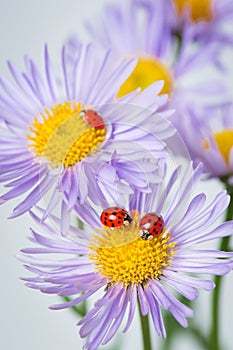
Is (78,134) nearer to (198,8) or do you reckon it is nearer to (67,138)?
(67,138)

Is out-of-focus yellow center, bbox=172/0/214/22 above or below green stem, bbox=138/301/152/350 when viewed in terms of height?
above

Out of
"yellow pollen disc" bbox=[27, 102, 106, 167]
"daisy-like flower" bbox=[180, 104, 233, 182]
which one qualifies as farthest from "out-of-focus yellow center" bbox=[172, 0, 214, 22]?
"yellow pollen disc" bbox=[27, 102, 106, 167]

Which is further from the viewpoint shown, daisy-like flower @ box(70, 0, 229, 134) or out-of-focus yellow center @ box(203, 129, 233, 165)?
daisy-like flower @ box(70, 0, 229, 134)

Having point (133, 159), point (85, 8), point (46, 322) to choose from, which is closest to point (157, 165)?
point (133, 159)

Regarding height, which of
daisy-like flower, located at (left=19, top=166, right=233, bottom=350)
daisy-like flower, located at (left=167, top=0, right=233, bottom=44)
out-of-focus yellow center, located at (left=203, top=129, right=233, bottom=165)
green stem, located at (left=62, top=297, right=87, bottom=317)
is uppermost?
daisy-like flower, located at (left=167, top=0, right=233, bottom=44)

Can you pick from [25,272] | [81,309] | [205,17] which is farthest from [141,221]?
[205,17]

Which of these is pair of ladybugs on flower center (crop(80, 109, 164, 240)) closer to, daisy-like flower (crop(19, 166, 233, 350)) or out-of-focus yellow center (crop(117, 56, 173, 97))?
daisy-like flower (crop(19, 166, 233, 350))

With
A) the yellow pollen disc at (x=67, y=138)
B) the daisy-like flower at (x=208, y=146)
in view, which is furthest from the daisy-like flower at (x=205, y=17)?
the yellow pollen disc at (x=67, y=138)
